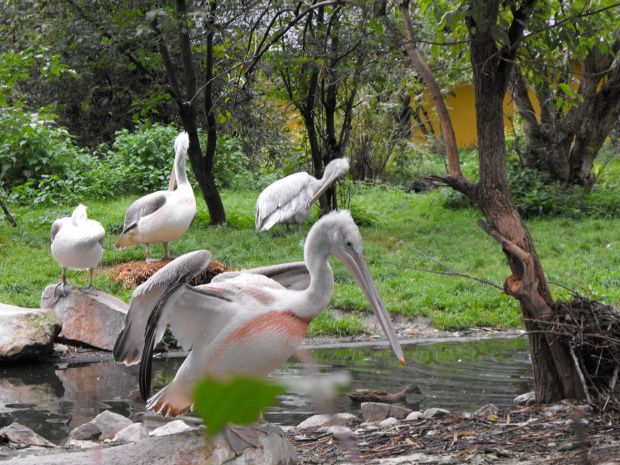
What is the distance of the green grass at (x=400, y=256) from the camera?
7.54 m

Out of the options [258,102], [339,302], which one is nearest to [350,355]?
[339,302]

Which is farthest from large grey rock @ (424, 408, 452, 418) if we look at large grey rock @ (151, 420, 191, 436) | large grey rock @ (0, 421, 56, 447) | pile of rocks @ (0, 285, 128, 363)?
pile of rocks @ (0, 285, 128, 363)

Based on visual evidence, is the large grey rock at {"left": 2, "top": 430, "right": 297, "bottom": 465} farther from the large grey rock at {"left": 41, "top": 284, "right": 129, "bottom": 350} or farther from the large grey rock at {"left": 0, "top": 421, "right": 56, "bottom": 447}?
the large grey rock at {"left": 41, "top": 284, "right": 129, "bottom": 350}

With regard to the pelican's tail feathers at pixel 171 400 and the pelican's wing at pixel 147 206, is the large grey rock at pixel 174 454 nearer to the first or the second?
the pelican's tail feathers at pixel 171 400

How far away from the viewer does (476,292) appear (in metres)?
7.98

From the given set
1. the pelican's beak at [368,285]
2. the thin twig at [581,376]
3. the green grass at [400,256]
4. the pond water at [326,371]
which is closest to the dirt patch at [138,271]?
the green grass at [400,256]

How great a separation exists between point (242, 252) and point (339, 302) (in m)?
1.99

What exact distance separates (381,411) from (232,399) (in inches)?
→ 150

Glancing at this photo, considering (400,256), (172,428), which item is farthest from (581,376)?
(400,256)

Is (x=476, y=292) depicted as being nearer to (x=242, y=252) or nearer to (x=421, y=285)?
(x=421, y=285)

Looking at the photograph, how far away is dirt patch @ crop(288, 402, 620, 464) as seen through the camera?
3.02 metres

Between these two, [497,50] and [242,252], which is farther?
[242,252]

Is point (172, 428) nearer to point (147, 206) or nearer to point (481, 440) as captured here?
point (481, 440)

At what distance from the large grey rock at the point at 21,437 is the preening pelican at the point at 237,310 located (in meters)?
0.96
